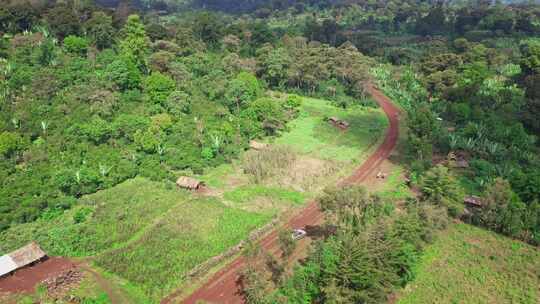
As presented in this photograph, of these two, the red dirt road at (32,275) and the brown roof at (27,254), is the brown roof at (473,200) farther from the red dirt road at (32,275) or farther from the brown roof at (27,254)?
the brown roof at (27,254)

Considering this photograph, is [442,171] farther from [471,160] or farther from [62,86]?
[62,86]

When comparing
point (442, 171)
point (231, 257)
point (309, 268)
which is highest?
point (442, 171)

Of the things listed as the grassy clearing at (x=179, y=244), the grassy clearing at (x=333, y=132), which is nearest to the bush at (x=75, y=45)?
the grassy clearing at (x=333, y=132)

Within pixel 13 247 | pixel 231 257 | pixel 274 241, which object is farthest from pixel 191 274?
pixel 13 247

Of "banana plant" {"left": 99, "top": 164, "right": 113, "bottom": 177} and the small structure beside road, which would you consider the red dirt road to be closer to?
"banana plant" {"left": 99, "top": 164, "right": 113, "bottom": 177}

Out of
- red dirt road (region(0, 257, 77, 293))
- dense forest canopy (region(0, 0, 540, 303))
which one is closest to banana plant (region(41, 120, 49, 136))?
dense forest canopy (region(0, 0, 540, 303))

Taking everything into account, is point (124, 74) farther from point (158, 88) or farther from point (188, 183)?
point (188, 183)
